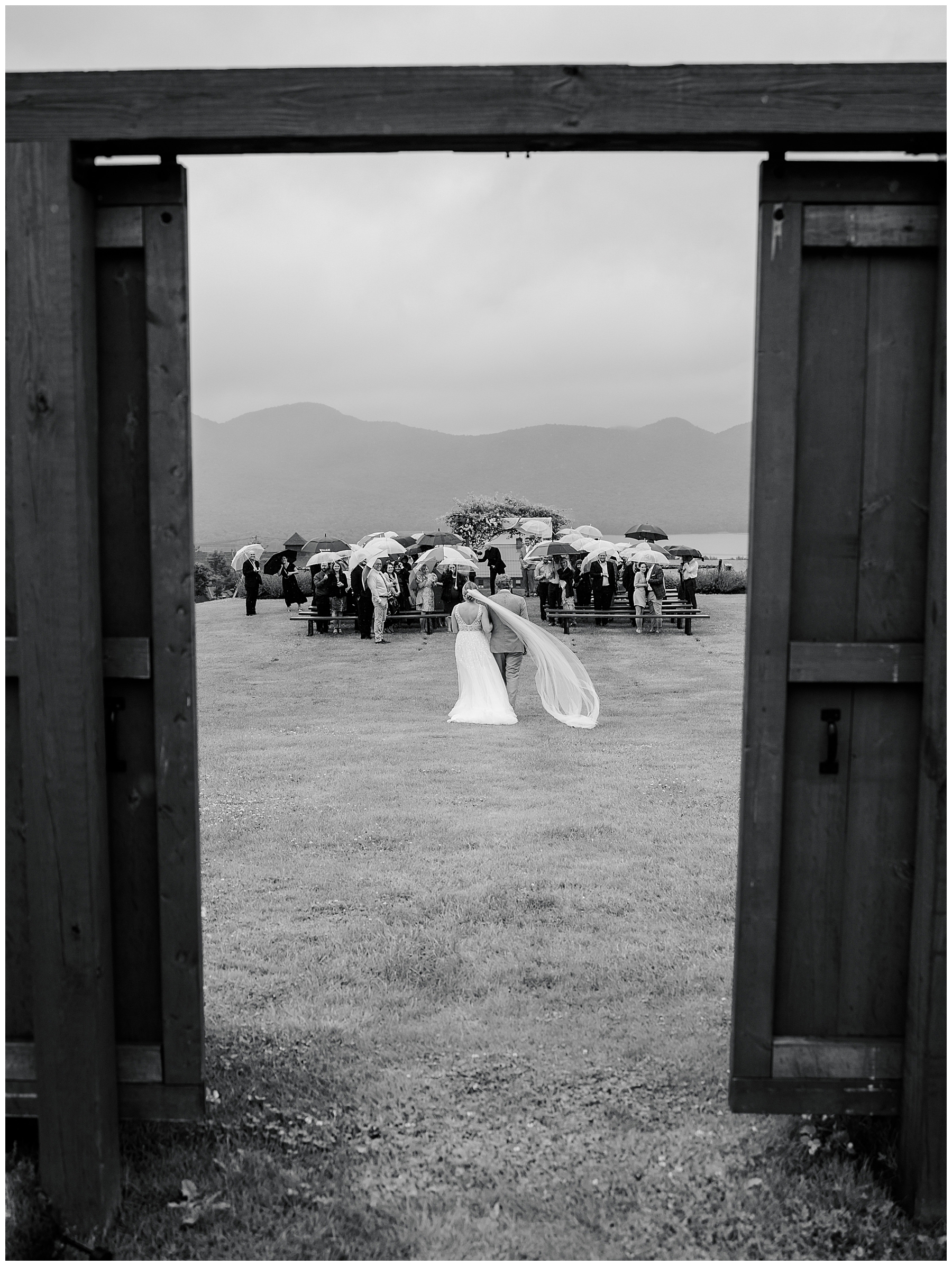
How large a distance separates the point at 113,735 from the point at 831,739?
2513mm

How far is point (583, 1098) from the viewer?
419cm

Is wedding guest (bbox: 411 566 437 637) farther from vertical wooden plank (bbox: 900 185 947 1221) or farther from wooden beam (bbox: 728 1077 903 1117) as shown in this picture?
vertical wooden plank (bbox: 900 185 947 1221)

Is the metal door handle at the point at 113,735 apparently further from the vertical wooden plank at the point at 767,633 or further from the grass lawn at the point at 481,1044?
the vertical wooden plank at the point at 767,633

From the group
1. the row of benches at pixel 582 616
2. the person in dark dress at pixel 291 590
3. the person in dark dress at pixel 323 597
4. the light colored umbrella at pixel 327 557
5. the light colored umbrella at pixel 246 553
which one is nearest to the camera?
the row of benches at pixel 582 616

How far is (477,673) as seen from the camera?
14141 mm

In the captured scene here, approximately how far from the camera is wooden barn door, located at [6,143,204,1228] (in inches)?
123

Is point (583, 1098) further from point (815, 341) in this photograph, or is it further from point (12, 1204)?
point (815, 341)

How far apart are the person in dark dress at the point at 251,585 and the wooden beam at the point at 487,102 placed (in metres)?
26.7

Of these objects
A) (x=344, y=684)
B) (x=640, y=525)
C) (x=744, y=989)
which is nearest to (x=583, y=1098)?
(x=744, y=989)

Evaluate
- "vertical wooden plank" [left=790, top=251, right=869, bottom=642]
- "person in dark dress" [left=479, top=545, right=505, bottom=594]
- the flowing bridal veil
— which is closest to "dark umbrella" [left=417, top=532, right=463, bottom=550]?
"person in dark dress" [left=479, top=545, right=505, bottom=594]

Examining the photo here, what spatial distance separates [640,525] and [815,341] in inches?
1400


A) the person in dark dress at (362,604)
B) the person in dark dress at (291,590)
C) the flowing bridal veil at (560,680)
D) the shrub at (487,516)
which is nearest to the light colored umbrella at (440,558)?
the person in dark dress at (362,604)

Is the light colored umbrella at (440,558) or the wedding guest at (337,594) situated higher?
the light colored umbrella at (440,558)

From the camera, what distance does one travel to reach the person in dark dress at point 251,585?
2945 centimetres
